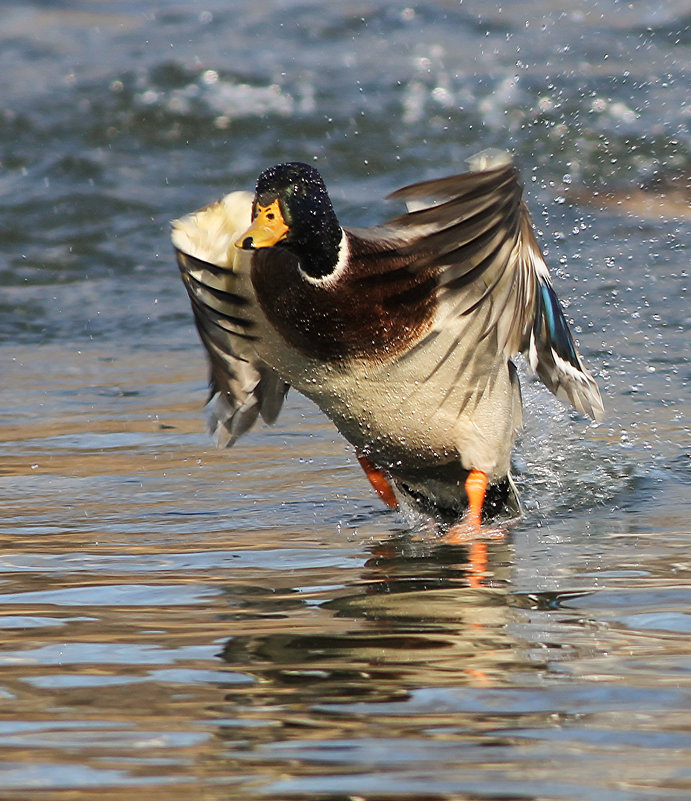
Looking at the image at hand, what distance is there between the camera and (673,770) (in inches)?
94.3

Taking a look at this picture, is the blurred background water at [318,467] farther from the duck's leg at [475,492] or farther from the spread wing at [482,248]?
the spread wing at [482,248]

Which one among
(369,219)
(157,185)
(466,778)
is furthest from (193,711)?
(157,185)

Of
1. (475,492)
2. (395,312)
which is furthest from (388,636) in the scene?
(475,492)

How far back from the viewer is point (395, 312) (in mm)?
4324

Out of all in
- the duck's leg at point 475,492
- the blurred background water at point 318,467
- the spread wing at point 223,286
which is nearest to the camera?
the blurred background water at point 318,467

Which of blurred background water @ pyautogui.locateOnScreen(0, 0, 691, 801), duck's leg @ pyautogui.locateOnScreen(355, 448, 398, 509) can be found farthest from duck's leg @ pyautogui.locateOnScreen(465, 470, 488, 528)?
duck's leg @ pyautogui.locateOnScreen(355, 448, 398, 509)

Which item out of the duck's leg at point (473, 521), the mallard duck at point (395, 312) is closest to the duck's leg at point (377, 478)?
the mallard duck at point (395, 312)

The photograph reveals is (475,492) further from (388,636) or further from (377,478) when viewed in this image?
(388,636)

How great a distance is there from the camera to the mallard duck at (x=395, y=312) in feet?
13.9

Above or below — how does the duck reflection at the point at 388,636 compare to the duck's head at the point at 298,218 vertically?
below

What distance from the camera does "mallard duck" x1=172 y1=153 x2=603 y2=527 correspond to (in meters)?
4.23

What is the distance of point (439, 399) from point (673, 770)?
227 centimetres

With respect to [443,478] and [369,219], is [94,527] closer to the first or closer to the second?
[443,478]

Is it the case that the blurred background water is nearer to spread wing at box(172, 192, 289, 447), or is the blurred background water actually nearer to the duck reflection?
the duck reflection
